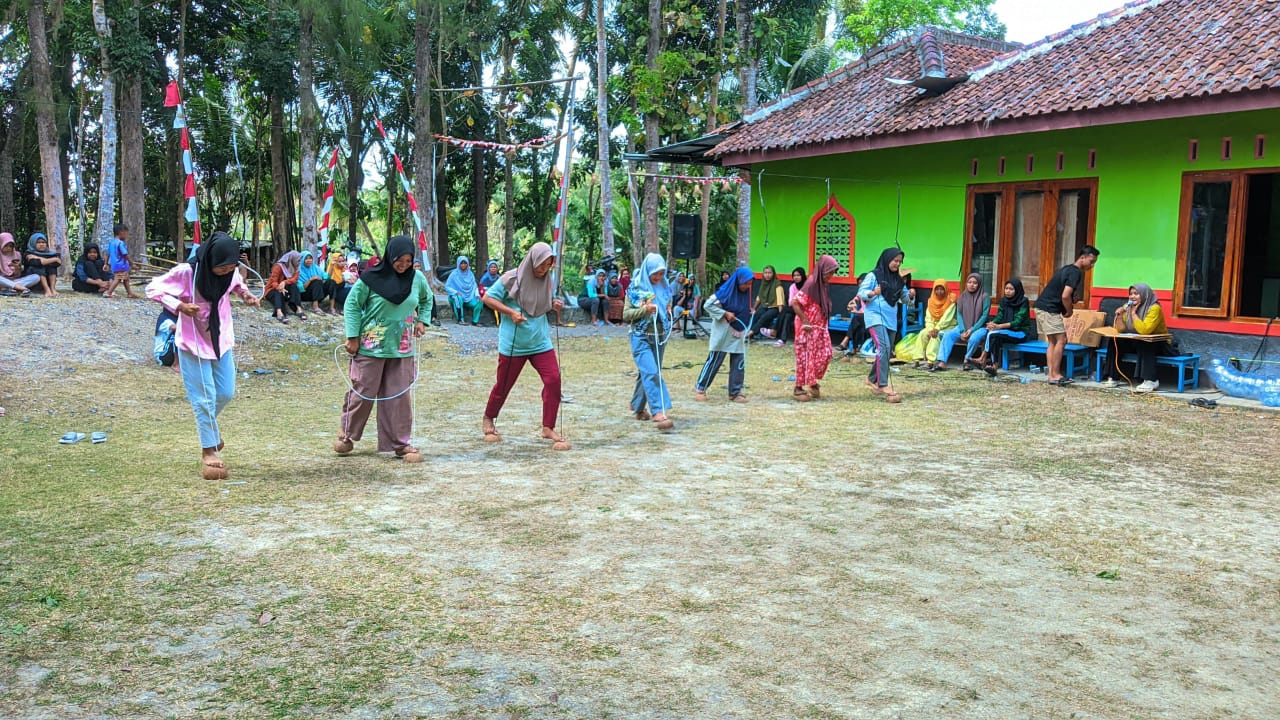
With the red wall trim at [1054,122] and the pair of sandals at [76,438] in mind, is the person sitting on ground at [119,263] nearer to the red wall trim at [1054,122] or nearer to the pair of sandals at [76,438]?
the pair of sandals at [76,438]

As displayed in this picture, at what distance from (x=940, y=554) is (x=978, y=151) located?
422 inches

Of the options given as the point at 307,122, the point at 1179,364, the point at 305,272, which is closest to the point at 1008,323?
the point at 1179,364

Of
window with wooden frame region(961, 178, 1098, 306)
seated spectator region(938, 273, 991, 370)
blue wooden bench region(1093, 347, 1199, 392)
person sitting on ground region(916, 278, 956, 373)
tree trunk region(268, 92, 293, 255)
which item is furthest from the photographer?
tree trunk region(268, 92, 293, 255)

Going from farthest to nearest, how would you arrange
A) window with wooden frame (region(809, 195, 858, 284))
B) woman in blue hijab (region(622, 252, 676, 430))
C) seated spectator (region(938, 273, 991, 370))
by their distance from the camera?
window with wooden frame (region(809, 195, 858, 284))
seated spectator (region(938, 273, 991, 370))
woman in blue hijab (region(622, 252, 676, 430))

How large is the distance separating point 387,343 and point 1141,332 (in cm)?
843

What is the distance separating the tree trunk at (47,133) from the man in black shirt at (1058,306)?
16982 mm

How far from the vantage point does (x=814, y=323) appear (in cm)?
1065

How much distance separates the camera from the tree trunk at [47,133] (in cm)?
1914

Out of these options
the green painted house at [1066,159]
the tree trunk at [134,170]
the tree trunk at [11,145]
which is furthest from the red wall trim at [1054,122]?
the tree trunk at [11,145]

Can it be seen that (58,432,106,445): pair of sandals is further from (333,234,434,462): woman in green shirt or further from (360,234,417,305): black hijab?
(360,234,417,305): black hijab

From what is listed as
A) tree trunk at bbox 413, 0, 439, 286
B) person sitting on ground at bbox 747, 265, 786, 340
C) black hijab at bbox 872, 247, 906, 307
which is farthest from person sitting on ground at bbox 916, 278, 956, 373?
tree trunk at bbox 413, 0, 439, 286

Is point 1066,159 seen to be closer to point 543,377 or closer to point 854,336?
point 854,336

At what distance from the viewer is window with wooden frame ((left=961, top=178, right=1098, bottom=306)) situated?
13.4 m

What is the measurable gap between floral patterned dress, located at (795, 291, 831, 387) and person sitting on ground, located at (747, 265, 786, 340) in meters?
6.87
